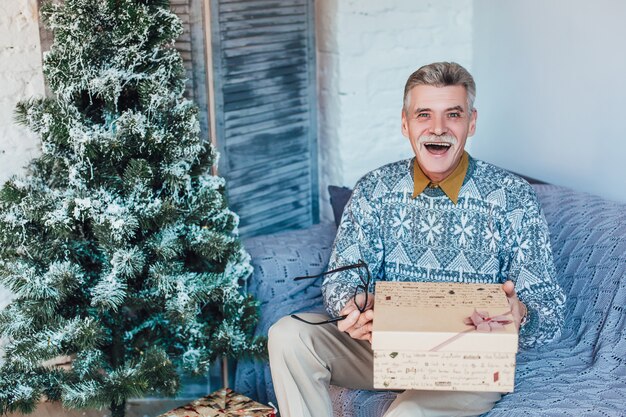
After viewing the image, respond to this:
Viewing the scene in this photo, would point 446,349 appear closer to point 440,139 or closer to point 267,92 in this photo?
point 440,139

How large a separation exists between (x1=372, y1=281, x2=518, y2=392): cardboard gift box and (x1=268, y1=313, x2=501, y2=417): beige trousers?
19 cm

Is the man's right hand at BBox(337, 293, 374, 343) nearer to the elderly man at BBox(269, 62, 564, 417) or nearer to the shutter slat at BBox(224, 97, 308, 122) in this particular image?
the elderly man at BBox(269, 62, 564, 417)

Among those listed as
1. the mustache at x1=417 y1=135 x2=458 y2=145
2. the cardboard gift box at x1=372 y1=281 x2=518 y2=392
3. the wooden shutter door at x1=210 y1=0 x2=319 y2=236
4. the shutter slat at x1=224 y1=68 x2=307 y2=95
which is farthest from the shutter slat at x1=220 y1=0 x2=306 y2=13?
the cardboard gift box at x1=372 y1=281 x2=518 y2=392

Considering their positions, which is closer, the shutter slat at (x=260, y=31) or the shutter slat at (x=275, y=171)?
the shutter slat at (x=260, y=31)

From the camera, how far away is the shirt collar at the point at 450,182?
221 cm

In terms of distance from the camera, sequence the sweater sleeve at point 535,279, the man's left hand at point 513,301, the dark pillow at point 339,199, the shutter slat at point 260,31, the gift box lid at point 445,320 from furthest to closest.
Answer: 1. the shutter slat at point 260,31
2. the dark pillow at point 339,199
3. the sweater sleeve at point 535,279
4. the man's left hand at point 513,301
5. the gift box lid at point 445,320

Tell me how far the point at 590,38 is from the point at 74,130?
5.60 feet

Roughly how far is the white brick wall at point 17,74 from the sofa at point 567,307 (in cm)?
83

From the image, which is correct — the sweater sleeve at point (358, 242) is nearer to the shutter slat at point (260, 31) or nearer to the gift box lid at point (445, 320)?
the gift box lid at point (445, 320)

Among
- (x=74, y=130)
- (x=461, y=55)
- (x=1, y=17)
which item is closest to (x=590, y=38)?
(x=461, y=55)

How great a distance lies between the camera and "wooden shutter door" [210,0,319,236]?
2.96 m

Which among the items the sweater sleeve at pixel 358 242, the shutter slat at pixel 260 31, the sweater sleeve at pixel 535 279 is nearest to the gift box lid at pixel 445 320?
the sweater sleeve at pixel 535 279

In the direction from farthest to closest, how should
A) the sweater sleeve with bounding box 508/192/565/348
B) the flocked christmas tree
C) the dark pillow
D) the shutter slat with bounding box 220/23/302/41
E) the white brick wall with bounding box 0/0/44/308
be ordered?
1. the shutter slat with bounding box 220/23/302/41
2. the dark pillow
3. the white brick wall with bounding box 0/0/44/308
4. the flocked christmas tree
5. the sweater sleeve with bounding box 508/192/565/348

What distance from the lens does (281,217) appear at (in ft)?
10.8
